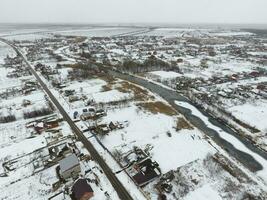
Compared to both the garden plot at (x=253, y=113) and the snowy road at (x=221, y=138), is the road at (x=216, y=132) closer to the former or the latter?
the snowy road at (x=221, y=138)

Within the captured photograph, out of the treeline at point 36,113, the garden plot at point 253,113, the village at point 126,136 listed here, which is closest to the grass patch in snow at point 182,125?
the village at point 126,136

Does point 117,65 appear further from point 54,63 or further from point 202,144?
point 202,144

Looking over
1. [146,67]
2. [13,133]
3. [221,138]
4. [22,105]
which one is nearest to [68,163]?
[13,133]

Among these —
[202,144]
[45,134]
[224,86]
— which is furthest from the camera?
[224,86]

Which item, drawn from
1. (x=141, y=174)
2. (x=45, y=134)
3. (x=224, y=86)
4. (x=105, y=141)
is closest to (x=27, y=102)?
(x=45, y=134)

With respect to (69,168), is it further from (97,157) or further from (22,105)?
(22,105)

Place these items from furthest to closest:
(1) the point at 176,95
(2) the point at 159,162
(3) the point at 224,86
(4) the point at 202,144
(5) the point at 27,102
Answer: (3) the point at 224,86, (1) the point at 176,95, (5) the point at 27,102, (4) the point at 202,144, (2) the point at 159,162

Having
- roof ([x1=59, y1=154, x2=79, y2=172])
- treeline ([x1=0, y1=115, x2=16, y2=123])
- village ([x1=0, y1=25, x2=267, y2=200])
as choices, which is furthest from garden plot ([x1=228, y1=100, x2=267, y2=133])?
treeline ([x1=0, y1=115, x2=16, y2=123])
